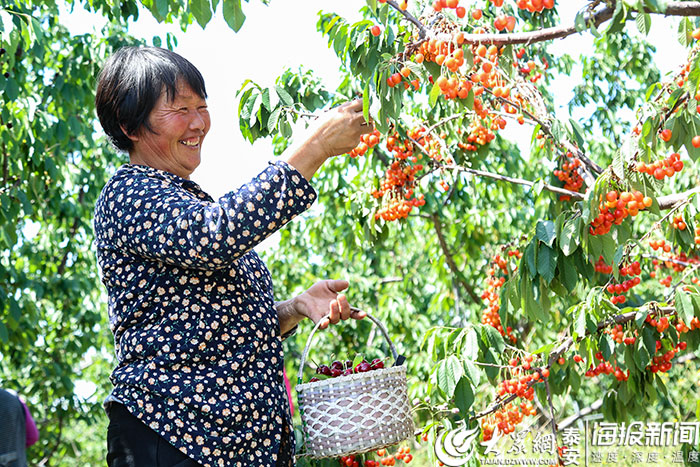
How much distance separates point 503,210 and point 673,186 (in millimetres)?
1621

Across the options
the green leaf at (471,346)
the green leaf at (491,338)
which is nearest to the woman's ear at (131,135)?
the green leaf at (471,346)

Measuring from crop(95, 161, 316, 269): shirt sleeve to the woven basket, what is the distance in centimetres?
38

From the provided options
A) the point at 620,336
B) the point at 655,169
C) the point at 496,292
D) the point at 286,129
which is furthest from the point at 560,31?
the point at 496,292

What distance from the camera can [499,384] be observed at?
310cm

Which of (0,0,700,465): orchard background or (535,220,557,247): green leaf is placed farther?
(535,220,557,247): green leaf

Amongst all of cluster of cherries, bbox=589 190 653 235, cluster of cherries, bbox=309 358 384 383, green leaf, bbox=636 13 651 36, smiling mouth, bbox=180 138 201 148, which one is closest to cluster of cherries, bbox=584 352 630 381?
cluster of cherries, bbox=589 190 653 235

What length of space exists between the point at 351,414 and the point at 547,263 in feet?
3.49

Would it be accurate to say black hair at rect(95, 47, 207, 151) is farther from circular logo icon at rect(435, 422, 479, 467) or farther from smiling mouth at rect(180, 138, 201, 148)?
circular logo icon at rect(435, 422, 479, 467)

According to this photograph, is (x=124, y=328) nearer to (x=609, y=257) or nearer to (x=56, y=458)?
(x=609, y=257)

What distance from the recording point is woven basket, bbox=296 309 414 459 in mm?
1500

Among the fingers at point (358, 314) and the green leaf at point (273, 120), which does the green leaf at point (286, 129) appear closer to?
the green leaf at point (273, 120)

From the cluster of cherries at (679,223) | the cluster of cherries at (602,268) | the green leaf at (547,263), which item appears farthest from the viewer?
the cluster of cherries at (602,268)

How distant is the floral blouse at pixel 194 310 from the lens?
3.97ft

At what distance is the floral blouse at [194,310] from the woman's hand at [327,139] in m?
0.04
